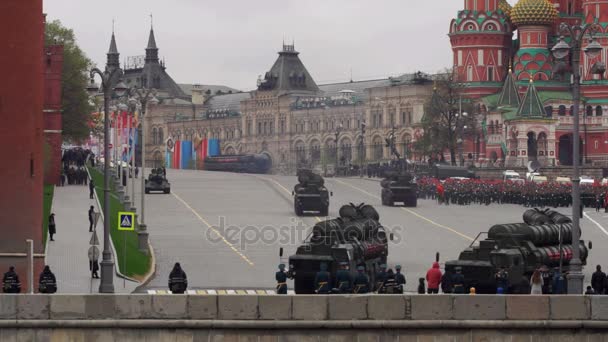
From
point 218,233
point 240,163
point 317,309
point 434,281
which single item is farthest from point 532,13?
point 317,309

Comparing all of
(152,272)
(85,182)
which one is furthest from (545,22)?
(152,272)

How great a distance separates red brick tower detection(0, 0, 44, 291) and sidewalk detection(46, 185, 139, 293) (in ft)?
7.83

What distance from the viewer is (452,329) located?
31.8 m

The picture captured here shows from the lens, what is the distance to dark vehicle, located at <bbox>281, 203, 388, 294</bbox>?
146 ft

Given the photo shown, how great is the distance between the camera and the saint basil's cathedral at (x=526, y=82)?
5925 inches

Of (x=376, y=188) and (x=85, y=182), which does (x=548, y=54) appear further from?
(x=85, y=182)

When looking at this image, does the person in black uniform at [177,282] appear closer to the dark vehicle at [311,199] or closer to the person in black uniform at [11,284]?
the person in black uniform at [11,284]

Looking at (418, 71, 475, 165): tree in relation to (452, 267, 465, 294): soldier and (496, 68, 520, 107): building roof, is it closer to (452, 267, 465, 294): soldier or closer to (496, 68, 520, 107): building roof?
(496, 68, 520, 107): building roof

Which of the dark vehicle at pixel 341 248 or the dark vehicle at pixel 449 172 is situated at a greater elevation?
the dark vehicle at pixel 449 172

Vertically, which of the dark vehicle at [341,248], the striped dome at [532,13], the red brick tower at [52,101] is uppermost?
the striped dome at [532,13]

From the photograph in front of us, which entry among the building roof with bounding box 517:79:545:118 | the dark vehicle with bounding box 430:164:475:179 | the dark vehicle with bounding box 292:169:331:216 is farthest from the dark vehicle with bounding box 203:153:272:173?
the dark vehicle with bounding box 292:169:331:216

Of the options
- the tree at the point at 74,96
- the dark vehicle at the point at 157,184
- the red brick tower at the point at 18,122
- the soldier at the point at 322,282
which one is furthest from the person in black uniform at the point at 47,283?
the tree at the point at 74,96

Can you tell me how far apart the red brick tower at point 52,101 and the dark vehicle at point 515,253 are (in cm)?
5373

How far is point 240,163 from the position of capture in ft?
568
